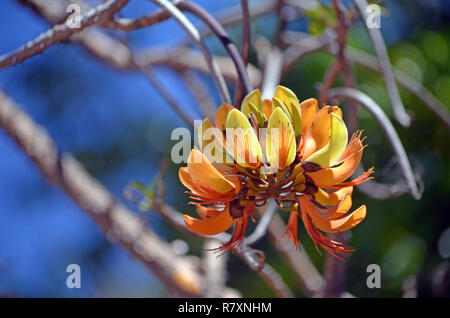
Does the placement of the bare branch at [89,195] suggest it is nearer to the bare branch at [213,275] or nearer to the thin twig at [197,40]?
the bare branch at [213,275]

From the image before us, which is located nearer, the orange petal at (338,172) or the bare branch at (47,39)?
the orange petal at (338,172)

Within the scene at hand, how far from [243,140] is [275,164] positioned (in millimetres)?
30

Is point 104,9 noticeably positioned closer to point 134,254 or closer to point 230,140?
point 230,140

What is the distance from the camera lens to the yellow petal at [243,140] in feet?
1.05

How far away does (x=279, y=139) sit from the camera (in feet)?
1.04

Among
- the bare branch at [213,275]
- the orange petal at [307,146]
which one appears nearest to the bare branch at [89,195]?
the bare branch at [213,275]

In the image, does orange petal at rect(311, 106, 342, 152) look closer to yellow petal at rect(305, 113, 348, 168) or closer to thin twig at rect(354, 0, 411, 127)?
yellow petal at rect(305, 113, 348, 168)

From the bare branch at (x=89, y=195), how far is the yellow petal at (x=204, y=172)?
2.17 ft

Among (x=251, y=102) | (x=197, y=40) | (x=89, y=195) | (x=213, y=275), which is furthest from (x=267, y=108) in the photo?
(x=89, y=195)

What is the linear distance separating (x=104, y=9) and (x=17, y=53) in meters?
0.10

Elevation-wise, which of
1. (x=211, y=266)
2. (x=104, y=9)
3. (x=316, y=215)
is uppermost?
(x=104, y=9)

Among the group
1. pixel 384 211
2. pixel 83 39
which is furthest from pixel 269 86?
pixel 384 211
